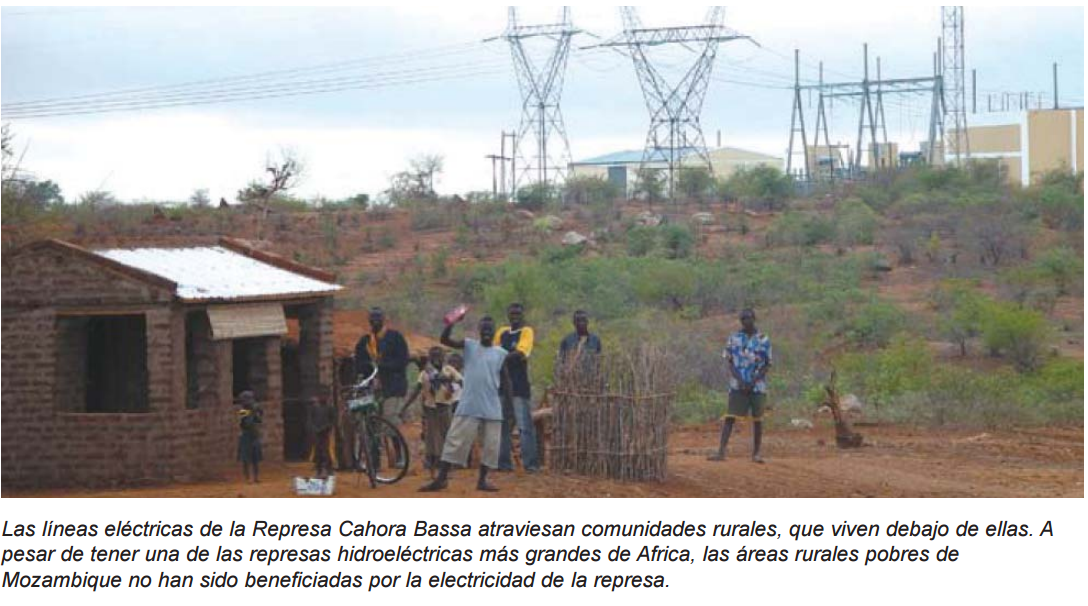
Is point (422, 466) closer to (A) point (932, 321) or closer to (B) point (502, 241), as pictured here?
(A) point (932, 321)

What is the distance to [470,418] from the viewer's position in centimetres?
1192

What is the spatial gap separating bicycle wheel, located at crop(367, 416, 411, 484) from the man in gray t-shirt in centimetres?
69

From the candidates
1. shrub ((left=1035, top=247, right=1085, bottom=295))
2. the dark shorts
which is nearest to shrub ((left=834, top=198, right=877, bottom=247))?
shrub ((left=1035, top=247, right=1085, bottom=295))

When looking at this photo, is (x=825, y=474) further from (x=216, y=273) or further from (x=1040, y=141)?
(x=1040, y=141)

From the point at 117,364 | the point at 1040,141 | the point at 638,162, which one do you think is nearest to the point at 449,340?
the point at 117,364

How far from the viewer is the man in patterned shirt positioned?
563 inches

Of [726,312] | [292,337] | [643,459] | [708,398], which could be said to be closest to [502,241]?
[726,312]

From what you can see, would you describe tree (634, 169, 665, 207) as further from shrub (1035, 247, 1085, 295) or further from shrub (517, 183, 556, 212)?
shrub (1035, 247, 1085, 295)

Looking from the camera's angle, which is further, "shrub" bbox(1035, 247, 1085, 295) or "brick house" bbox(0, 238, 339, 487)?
"shrub" bbox(1035, 247, 1085, 295)

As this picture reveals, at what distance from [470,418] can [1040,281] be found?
22.4 metres

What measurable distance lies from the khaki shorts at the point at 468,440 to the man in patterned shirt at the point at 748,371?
3.06m

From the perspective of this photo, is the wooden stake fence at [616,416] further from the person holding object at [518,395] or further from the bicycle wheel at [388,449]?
the bicycle wheel at [388,449]

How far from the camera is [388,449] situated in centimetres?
1280
